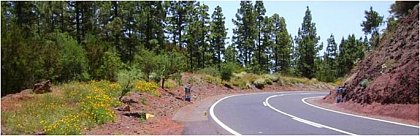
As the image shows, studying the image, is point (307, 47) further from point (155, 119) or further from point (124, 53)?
point (155, 119)

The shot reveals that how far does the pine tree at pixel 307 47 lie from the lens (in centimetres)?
8025

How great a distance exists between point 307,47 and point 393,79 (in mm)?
60671

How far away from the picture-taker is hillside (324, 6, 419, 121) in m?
18.4

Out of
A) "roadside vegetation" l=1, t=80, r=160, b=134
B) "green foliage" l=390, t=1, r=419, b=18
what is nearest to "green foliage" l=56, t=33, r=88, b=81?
"roadside vegetation" l=1, t=80, r=160, b=134

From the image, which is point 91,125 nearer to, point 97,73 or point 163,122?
point 163,122

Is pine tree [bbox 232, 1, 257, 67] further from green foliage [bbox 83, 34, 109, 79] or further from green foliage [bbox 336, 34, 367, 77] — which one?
green foliage [bbox 83, 34, 109, 79]

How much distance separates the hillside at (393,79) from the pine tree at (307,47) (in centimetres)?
5136

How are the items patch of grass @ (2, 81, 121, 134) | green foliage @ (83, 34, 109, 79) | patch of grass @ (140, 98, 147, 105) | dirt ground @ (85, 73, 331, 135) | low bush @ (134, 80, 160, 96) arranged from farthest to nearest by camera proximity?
green foliage @ (83, 34, 109, 79) → low bush @ (134, 80, 160, 96) → patch of grass @ (140, 98, 147, 105) → dirt ground @ (85, 73, 331, 135) → patch of grass @ (2, 81, 121, 134)

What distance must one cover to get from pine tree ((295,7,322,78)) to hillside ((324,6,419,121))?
51.4 m

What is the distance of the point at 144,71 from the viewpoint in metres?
33.2

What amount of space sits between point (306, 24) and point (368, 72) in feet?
192

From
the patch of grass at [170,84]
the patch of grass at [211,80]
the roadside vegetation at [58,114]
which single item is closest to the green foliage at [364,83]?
the roadside vegetation at [58,114]

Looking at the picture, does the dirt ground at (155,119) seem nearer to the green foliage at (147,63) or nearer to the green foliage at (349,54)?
the green foliage at (147,63)

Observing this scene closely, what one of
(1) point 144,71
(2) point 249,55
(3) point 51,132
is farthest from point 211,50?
(3) point 51,132
